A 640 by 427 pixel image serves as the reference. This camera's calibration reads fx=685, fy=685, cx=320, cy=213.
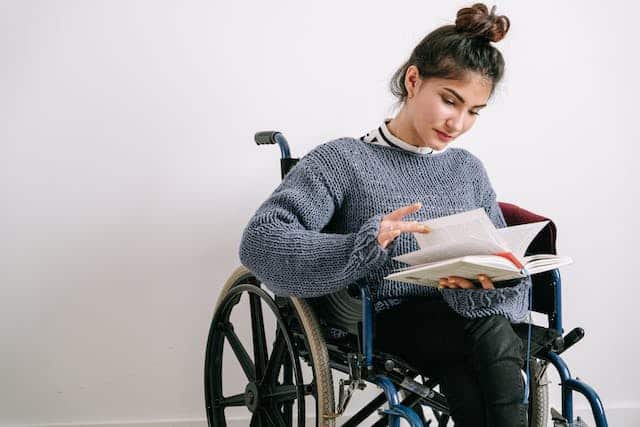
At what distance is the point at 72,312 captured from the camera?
205 cm

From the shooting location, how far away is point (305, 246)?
1.24 metres

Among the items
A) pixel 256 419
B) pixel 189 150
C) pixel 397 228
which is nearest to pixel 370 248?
pixel 397 228

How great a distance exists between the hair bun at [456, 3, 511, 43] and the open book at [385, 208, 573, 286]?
1.43ft

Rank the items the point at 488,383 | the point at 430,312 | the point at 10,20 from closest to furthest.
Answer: the point at 488,383 < the point at 430,312 < the point at 10,20

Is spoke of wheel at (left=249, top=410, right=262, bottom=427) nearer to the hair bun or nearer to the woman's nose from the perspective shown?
the woman's nose

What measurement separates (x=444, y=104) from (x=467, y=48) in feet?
0.40

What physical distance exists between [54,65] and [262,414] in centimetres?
116

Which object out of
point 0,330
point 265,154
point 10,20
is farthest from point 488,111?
point 0,330

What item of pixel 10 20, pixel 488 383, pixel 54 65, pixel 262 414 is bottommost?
pixel 262 414

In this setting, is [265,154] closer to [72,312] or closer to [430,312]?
[72,312]

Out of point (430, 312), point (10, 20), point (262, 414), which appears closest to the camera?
point (430, 312)

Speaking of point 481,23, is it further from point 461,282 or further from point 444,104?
point 461,282

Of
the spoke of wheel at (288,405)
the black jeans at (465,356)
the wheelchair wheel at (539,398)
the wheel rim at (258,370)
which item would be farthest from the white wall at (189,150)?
the black jeans at (465,356)

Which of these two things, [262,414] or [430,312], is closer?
[430,312]
